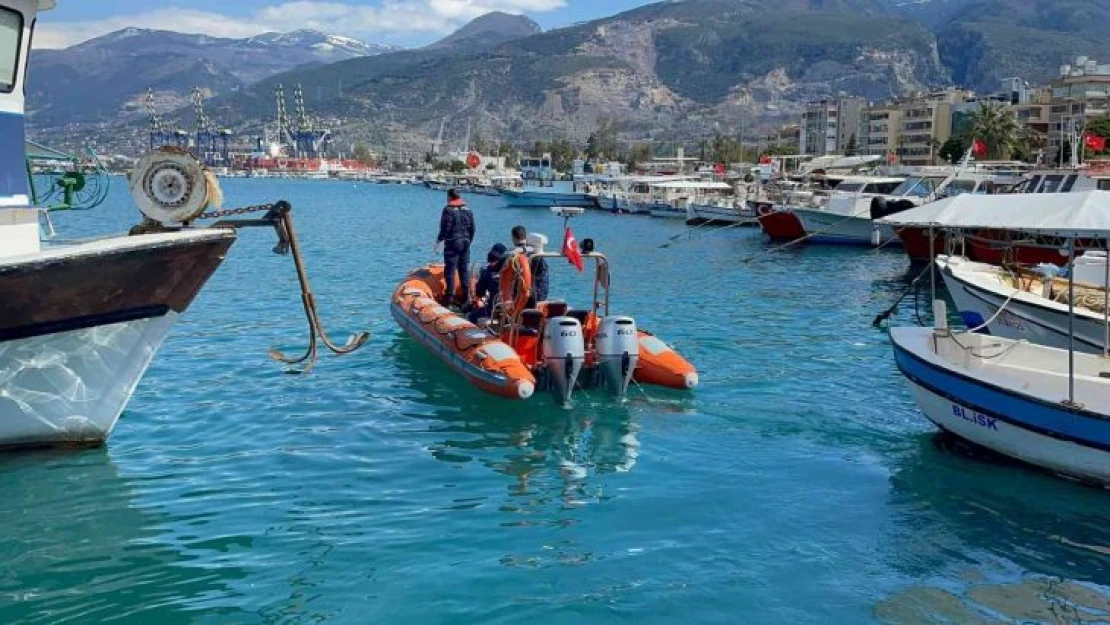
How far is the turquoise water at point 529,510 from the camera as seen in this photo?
26.3ft

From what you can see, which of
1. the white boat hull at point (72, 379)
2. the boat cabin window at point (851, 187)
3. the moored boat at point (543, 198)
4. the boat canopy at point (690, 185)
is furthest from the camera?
the moored boat at point (543, 198)

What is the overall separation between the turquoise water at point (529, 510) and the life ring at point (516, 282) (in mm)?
1405

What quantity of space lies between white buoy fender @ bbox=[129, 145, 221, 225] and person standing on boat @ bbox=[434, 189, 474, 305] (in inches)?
258

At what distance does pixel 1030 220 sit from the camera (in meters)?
10.8

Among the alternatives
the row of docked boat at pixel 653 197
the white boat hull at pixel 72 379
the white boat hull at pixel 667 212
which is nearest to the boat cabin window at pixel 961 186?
the row of docked boat at pixel 653 197

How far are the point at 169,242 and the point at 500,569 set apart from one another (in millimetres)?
4776

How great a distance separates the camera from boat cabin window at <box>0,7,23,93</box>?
405 inches

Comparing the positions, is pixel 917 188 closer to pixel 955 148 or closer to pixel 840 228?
pixel 840 228

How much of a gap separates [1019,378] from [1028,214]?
187cm

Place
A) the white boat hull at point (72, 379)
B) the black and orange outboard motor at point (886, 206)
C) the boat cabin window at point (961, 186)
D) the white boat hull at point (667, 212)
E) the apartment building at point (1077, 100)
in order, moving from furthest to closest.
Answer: the apartment building at point (1077, 100) → the white boat hull at point (667, 212) → the boat cabin window at point (961, 186) → the black and orange outboard motor at point (886, 206) → the white boat hull at point (72, 379)

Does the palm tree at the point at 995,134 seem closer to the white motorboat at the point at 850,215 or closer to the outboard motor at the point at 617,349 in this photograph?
the white motorboat at the point at 850,215

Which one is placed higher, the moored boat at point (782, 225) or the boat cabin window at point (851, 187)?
the boat cabin window at point (851, 187)

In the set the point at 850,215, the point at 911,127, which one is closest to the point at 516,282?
the point at 850,215

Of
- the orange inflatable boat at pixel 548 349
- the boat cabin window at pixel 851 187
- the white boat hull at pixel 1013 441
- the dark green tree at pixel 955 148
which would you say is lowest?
the white boat hull at pixel 1013 441
